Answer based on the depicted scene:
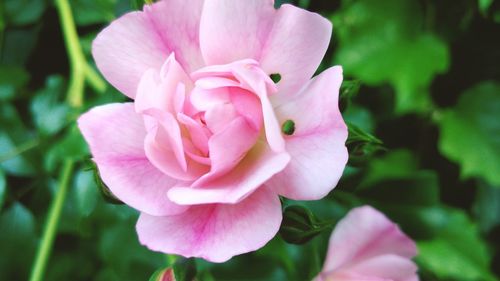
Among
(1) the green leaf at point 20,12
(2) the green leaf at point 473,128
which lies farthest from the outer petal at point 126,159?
(2) the green leaf at point 473,128

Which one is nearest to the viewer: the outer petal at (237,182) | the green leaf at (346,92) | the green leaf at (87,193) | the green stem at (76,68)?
the outer petal at (237,182)

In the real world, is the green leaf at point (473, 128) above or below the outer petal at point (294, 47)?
below

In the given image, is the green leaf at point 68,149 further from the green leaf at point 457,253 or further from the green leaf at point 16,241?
the green leaf at point 457,253

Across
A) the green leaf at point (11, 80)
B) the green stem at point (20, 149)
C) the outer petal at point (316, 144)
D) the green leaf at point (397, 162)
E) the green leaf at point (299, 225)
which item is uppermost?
the outer petal at point (316, 144)

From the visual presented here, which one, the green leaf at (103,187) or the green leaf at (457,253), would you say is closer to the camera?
the green leaf at (103,187)

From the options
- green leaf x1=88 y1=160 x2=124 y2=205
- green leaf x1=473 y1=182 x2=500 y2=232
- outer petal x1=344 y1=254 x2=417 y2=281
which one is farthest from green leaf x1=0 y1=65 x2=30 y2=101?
green leaf x1=473 y1=182 x2=500 y2=232

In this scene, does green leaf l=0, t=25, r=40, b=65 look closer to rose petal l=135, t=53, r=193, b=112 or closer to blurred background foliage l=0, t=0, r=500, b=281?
blurred background foliage l=0, t=0, r=500, b=281
